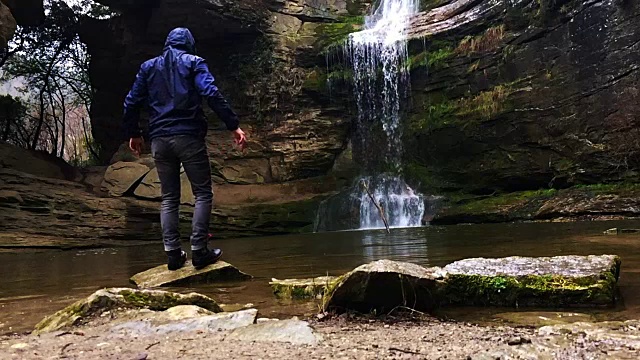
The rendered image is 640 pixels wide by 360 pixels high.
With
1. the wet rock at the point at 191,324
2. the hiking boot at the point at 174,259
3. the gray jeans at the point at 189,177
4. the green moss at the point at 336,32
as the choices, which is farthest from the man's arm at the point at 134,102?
the green moss at the point at 336,32

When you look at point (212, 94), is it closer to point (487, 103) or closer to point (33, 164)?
point (487, 103)

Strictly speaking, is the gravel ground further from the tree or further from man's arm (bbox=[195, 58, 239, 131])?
the tree

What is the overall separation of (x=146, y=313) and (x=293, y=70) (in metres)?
14.9

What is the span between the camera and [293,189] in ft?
50.9

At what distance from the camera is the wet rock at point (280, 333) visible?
1.72 m

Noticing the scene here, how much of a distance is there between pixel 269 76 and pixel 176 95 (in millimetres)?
13420

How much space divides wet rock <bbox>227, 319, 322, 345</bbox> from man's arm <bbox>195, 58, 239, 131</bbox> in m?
1.89

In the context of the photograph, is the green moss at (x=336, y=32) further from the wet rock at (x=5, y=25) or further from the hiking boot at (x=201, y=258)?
the hiking boot at (x=201, y=258)

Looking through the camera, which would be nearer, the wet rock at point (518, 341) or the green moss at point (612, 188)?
the wet rock at point (518, 341)

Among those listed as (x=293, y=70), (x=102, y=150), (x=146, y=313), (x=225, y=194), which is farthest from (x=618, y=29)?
(x=102, y=150)

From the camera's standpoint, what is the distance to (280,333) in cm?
179

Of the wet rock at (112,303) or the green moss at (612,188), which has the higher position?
the green moss at (612,188)

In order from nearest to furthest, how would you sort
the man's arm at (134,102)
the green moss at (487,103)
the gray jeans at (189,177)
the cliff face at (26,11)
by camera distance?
the gray jeans at (189,177)
the man's arm at (134,102)
the green moss at (487,103)
the cliff face at (26,11)

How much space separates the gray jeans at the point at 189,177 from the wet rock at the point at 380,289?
A: 1563 millimetres
